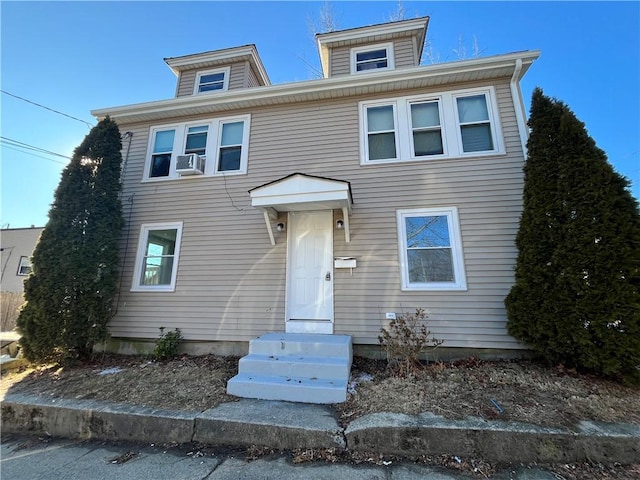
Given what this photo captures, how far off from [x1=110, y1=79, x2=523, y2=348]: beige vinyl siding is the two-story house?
0.08 feet

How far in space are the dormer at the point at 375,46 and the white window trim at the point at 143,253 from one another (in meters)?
5.64

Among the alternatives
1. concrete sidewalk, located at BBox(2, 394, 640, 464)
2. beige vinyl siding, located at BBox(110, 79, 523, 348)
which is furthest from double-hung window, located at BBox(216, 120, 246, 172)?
concrete sidewalk, located at BBox(2, 394, 640, 464)

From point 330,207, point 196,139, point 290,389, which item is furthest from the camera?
point 196,139

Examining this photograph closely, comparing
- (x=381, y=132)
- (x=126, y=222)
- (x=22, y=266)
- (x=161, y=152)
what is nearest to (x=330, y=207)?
(x=381, y=132)

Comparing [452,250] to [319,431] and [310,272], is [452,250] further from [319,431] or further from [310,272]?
[319,431]

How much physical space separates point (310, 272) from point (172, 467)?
11.1ft

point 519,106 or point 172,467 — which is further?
point 519,106

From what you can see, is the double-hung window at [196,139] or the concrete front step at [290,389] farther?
the double-hung window at [196,139]

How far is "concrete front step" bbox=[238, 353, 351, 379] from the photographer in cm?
377

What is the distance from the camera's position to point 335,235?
530 cm

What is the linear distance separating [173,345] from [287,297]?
2383 mm

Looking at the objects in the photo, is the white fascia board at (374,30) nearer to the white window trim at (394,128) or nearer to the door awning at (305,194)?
the white window trim at (394,128)

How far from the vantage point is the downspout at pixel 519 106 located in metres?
5.02

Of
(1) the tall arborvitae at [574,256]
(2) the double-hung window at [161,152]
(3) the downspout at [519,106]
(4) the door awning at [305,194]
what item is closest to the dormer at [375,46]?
(3) the downspout at [519,106]
